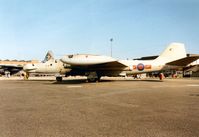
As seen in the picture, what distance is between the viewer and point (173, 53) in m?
29.1

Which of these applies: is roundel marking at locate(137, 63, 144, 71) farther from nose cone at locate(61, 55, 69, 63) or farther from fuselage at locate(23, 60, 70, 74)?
nose cone at locate(61, 55, 69, 63)

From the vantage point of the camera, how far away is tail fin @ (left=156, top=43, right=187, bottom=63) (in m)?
28.9

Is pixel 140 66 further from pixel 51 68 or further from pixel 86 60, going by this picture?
pixel 51 68

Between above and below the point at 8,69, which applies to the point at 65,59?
below

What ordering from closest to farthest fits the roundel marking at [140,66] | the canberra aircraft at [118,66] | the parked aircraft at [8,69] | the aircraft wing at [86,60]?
the aircraft wing at [86,60]
the canberra aircraft at [118,66]
the roundel marking at [140,66]
the parked aircraft at [8,69]

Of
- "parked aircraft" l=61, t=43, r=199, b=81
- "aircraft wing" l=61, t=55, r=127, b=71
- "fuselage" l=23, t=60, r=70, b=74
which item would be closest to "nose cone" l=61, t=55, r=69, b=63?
"aircraft wing" l=61, t=55, r=127, b=71

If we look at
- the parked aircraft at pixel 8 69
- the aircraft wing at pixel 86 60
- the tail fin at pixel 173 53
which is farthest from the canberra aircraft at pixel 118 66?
the parked aircraft at pixel 8 69

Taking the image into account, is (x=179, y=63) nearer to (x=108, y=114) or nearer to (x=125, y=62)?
(x=125, y=62)

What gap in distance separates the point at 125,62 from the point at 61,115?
853 inches

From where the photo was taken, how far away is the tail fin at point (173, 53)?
2889cm

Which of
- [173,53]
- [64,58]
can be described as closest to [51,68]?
[64,58]

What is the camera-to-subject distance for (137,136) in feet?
15.5

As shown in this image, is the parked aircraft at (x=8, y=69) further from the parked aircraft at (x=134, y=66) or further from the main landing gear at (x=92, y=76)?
the parked aircraft at (x=134, y=66)

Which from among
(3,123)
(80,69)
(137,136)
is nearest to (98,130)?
(137,136)
